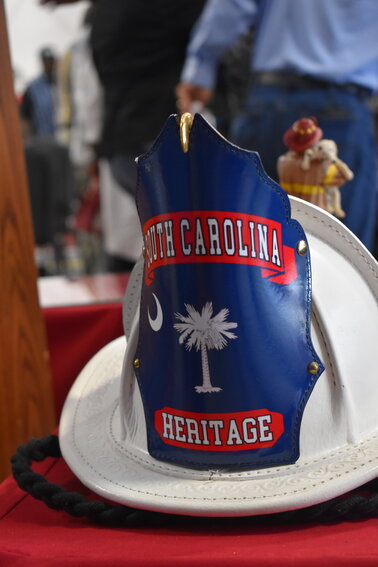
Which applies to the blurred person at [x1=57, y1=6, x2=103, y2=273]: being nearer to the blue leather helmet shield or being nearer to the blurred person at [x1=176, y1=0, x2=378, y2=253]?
the blurred person at [x1=176, y1=0, x2=378, y2=253]

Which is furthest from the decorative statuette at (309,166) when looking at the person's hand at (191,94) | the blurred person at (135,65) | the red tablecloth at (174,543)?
the blurred person at (135,65)

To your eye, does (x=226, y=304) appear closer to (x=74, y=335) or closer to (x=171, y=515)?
(x=171, y=515)

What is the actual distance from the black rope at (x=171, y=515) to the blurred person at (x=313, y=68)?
2.15 feet

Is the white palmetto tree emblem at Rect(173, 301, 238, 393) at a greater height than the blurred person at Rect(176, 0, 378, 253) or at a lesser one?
lesser

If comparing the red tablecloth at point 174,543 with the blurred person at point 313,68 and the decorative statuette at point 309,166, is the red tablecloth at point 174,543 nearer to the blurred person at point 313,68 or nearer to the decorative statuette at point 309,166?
the decorative statuette at point 309,166

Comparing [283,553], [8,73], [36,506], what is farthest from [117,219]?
[283,553]

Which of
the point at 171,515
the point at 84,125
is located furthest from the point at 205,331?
the point at 84,125

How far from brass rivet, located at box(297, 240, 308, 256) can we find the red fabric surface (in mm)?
559

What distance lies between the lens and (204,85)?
1373mm

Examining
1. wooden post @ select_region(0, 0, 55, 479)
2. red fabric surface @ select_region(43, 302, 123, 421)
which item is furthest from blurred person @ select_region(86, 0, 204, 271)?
wooden post @ select_region(0, 0, 55, 479)

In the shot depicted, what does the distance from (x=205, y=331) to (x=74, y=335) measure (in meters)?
0.60

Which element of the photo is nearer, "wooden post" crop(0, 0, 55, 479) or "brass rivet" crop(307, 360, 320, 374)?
"brass rivet" crop(307, 360, 320, 374)

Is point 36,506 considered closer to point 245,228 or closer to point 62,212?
point 245,228

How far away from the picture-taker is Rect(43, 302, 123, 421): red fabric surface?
1.10 m
